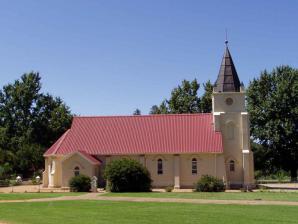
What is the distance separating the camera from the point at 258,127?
70500mm

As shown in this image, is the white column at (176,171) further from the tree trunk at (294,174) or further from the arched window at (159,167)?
the tree trunk at (294,174)

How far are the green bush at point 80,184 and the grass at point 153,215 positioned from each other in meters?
18.5

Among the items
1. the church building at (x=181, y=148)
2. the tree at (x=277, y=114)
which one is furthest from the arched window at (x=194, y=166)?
the tree at (x=277, y=114)

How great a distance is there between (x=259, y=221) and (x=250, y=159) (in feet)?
111

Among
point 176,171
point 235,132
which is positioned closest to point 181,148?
point 176,171

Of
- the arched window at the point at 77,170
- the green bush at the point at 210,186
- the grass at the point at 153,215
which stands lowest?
the grass at the point at 153,215

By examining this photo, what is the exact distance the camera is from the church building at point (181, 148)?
5522 cm

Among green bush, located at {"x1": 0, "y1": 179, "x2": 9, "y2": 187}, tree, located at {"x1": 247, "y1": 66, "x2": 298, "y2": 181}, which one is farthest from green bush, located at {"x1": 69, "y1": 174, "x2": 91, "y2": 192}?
tree, located at {"x1": 247, "y1": 66, "x2": 298, "y2": 181}

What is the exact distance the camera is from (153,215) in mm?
25938

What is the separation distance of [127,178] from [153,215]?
22.6 metres

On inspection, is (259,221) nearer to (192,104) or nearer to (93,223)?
(93,223)

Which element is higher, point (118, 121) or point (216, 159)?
point (118, 121)

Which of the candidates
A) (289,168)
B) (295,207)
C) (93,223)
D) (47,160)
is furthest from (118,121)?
(93,223)

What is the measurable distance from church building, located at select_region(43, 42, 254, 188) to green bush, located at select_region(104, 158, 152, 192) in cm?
539
